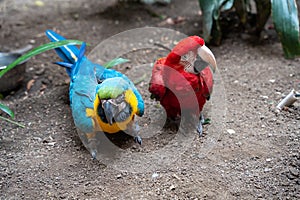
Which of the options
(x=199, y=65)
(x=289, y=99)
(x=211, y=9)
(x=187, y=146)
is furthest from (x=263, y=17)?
(x=187, y=146)

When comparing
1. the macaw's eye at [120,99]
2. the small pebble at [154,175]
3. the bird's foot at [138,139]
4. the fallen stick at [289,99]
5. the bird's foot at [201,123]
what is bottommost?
the bird's foot at [138,139]

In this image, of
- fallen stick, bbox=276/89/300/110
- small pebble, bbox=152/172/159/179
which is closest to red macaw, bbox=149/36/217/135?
small pebble, bbox=152/172/159/179

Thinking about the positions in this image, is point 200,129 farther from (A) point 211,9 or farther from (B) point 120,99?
(A) point 211,9

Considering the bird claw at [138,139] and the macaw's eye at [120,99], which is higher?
the macaw's eye at [120,99]

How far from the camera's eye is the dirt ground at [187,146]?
2.16 metres

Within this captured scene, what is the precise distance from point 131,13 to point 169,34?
628mm

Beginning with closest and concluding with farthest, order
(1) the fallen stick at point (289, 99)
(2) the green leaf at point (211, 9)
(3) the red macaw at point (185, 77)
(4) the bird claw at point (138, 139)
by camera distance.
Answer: (3) the red macaw at point (185, 77) → (4) the bird claw at point (138, 139) → (1) the fallen stick at point (289, 99) → (2) the green leaf at point (211, 9)

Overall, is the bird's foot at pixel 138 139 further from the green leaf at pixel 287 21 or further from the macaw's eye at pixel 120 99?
the green leaf at pixel 287 21

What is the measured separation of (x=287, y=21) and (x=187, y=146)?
1.26 m

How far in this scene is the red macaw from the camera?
2.38m

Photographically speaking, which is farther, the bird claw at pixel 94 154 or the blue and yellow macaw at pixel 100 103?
the bird claw at pixel 94 154

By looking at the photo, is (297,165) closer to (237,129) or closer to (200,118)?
(237,129)

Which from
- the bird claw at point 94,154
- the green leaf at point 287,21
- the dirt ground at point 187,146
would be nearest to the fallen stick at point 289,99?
the dirt ground at point 187,146

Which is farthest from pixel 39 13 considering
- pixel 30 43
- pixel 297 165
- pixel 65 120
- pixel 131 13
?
pixel 297 165
